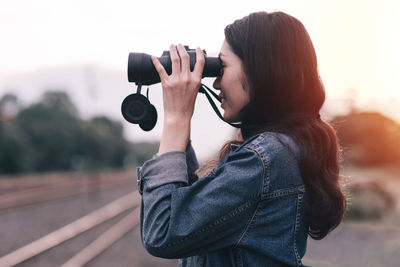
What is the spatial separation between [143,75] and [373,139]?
2252 cm

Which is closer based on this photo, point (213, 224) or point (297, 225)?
point (213, 224)

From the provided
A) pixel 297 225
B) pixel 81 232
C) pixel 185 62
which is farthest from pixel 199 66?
pixel 81 232

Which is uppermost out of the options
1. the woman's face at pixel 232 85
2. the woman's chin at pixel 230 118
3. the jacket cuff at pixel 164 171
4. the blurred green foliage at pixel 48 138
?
the woman's face at pixel 232 85

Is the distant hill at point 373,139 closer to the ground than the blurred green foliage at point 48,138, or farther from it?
farther from it

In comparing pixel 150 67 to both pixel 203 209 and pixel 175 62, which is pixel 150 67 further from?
pixel 203 209

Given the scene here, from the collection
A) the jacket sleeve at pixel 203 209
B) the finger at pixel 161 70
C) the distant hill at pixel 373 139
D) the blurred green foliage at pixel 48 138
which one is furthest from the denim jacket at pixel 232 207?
the blurred green foliage at pixel 48 138

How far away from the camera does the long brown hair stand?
1485mm

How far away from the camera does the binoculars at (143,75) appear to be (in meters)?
1.56

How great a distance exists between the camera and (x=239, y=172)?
4.48 ft

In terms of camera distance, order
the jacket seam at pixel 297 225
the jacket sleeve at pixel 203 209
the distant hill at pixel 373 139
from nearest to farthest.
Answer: the jacket sleeve at pixel 203 209, the jacket seam at pixel 297 225, the distant hill at pixel 373 139

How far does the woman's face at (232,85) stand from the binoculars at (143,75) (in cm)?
3

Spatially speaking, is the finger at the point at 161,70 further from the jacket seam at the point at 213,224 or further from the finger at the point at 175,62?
the jacket seam at the point at 213,224

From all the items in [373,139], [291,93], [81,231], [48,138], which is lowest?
[48,138]

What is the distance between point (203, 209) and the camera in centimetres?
134
